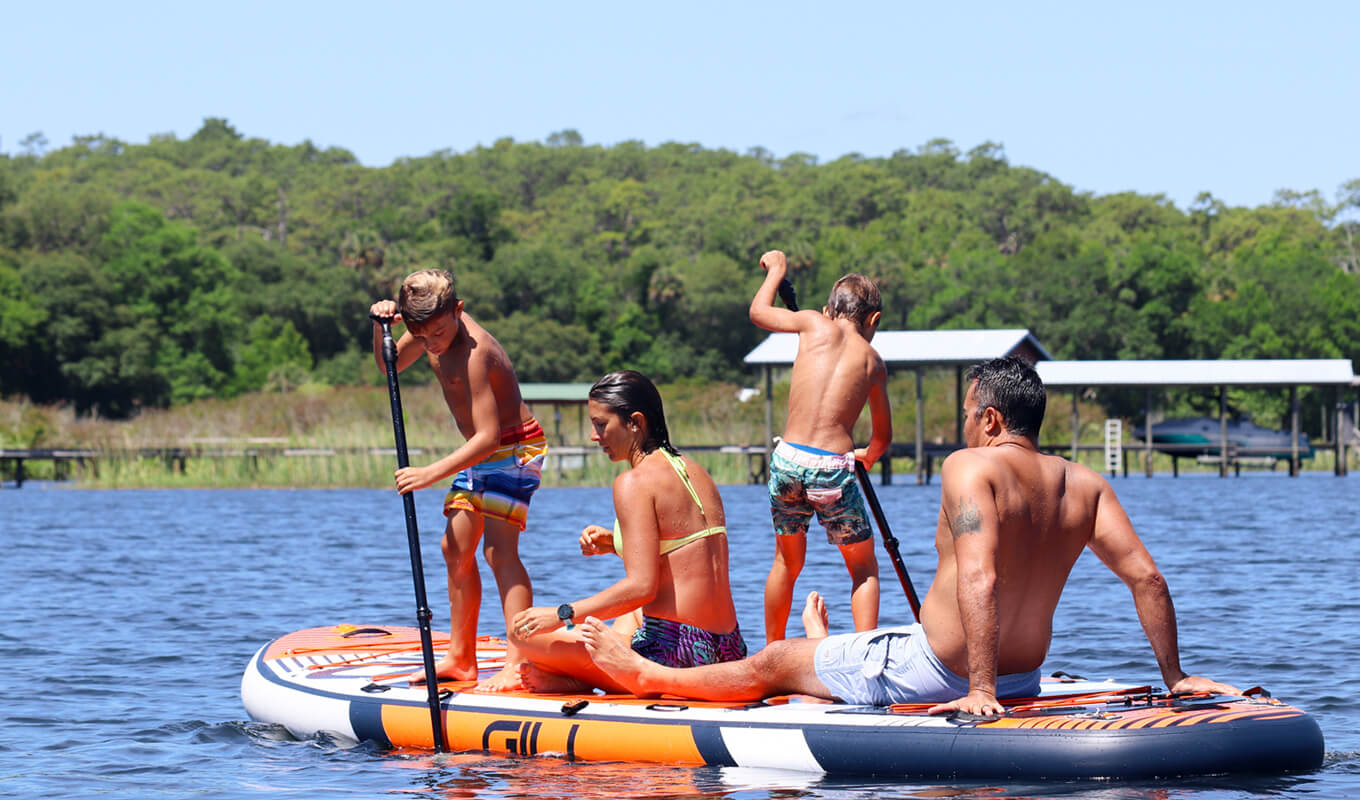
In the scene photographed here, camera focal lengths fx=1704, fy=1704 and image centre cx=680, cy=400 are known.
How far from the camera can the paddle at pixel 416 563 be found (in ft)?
24.4

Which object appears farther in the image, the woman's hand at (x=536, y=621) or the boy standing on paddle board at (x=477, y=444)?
the boy standing on paddle board at (x=477, y=444)

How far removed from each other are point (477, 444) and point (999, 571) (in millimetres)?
2451

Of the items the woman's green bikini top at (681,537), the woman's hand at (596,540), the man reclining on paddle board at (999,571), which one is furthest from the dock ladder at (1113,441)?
the woman's green bikini top at (681,537)

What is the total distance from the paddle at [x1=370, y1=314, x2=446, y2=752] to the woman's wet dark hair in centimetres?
109

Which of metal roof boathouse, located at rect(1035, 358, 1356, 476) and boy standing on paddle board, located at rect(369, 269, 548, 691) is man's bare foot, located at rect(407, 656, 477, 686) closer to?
boy standing on paddle board, located at rect(369, 269, 548, 691)

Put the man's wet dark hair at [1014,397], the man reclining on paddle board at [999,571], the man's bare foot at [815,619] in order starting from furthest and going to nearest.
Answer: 1. the man's bare foot at [815,619]
2. the man's wet dark hair at [1014,397]
3. the man reclining on paddle board at [999,571]

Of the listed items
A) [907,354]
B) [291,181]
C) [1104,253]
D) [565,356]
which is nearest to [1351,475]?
[907,354]

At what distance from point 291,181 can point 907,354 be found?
8111 cm

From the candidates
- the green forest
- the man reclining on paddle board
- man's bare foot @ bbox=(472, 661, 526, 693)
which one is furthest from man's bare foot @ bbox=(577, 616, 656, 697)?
the green forest

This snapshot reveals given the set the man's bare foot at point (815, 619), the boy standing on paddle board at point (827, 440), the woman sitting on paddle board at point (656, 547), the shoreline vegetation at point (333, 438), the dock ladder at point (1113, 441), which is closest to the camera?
the woman sitting on paddle board at point (656, 547)

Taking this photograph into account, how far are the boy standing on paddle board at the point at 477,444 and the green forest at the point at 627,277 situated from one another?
57.7 m

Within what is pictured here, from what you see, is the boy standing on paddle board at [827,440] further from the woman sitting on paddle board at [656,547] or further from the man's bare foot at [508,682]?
the man's bare foot at [508,682]

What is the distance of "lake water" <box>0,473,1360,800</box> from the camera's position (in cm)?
708

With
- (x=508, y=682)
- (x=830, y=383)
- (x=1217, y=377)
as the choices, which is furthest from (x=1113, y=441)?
(x=508, y=682)
